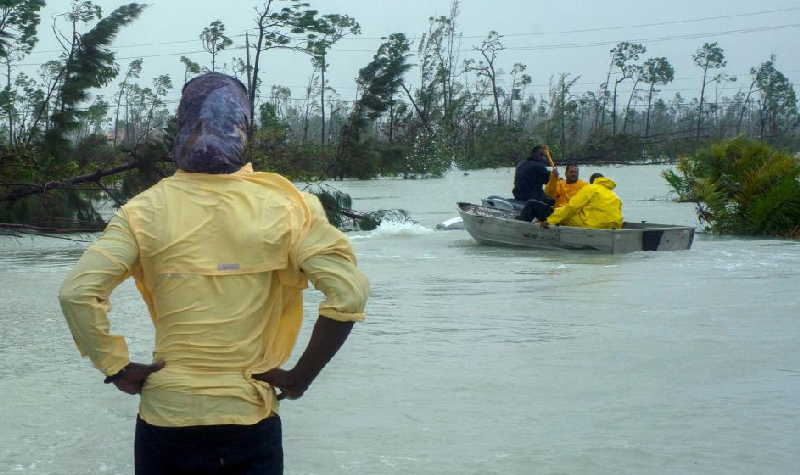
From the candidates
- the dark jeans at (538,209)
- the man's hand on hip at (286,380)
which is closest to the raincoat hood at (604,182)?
the dark jeans at (538,209)

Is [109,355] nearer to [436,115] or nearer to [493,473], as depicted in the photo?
[493,473]

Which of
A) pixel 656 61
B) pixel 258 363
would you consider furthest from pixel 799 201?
pixel 656 61

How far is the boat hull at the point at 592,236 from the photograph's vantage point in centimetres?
1652

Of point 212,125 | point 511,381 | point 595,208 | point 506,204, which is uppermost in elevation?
point 212,125

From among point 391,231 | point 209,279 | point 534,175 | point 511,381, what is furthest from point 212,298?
point 391,231

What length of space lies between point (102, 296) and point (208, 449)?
1.41ft

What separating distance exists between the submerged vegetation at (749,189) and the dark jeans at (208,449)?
19410 mm

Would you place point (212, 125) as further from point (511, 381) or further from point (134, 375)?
point (511, 381)

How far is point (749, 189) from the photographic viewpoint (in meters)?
21.4

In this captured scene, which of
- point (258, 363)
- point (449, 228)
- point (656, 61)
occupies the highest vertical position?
point (656, 61)

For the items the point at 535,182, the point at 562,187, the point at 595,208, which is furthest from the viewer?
the point at 535,182

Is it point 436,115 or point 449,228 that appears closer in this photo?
point 449,228

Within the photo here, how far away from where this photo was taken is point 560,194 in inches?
699

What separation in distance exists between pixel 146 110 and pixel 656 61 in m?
39.7
